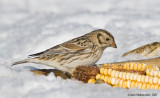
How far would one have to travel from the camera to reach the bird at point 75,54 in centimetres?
635

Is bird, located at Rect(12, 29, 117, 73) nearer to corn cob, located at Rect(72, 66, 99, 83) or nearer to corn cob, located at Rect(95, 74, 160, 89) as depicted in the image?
corn cob, located at Rect(72, 66, 99, 83)

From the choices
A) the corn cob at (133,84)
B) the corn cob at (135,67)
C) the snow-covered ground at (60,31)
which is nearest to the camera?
the snow-covered ground at (60,31)

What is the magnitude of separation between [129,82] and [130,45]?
3.15 metres

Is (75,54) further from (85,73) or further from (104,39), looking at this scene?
(85,73)

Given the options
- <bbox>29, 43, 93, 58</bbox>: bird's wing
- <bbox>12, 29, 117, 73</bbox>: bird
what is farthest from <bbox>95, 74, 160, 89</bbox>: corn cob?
<bbox>29, 43, 93, 58</bbox>: bird's wing

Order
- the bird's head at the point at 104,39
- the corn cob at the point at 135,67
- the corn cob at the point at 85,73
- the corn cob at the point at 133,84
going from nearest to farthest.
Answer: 1. the corn cob at the point at 133,84
2. the corn cob at the point at 85,73
3. the corn cob at the point at 135,67
4. the bird's head at the point at 104,39

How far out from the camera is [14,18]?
12.8 meters

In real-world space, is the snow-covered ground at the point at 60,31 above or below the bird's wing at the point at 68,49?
below

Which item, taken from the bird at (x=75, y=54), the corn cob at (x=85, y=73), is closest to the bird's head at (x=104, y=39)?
the bird at (x=75, y=54)

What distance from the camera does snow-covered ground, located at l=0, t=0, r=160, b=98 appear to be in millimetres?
5012

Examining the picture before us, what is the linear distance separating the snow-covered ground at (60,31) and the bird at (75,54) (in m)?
0.30

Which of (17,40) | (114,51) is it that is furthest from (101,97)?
(17,40)

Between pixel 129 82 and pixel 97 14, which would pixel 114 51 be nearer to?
pixel 129 82

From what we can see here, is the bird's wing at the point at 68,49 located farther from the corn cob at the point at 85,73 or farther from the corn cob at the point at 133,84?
the corn cob at the point at 133,84
